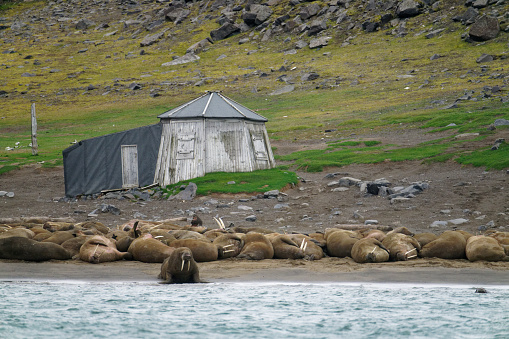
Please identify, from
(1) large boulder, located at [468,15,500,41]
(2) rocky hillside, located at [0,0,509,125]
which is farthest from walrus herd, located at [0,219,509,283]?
(1) large boulder, located at [468,15,500,41]

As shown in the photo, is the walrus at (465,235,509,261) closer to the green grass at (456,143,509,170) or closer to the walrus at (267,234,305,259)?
the walrus at (267,234,305,259)

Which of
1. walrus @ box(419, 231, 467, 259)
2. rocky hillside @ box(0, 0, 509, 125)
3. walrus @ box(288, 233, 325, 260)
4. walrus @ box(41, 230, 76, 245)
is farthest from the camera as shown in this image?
rocky hillside @ box(0, 0, 509, 125)

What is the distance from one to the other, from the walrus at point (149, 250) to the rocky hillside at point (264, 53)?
3565 centimetres

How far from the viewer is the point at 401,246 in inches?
488

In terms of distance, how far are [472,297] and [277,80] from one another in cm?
5942

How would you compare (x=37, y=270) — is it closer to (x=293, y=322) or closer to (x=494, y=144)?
(x=293, y=322)

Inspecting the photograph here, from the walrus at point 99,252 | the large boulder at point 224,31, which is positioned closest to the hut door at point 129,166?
the walrus at point 99,252

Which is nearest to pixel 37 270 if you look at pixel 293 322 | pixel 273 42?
pixel 293 322

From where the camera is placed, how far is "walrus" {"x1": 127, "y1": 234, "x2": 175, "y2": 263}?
12.6 meters

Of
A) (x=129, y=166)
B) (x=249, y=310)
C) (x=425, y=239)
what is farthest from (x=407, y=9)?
(x=249, y=310)

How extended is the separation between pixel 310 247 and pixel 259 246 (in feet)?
3.60

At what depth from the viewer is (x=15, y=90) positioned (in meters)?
79.4

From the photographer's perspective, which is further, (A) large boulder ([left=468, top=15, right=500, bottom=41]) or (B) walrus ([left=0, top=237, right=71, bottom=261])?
(A) large boulder ([left=468, top=15, right=500, bottom=41])

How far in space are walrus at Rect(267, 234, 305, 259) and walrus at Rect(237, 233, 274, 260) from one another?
0.13 meters
